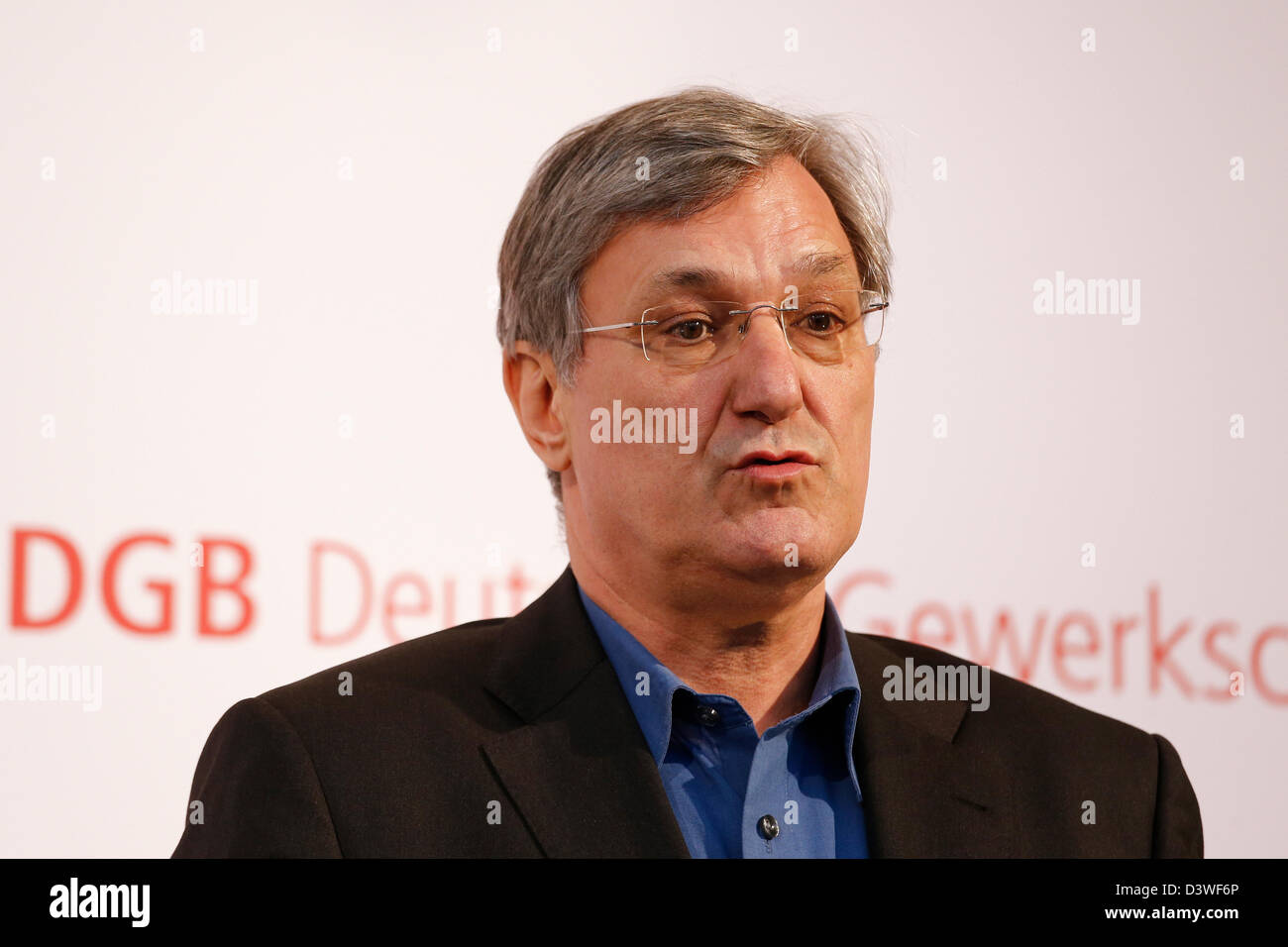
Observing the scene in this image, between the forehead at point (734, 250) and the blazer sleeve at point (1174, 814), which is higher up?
the forehead at point (734, 250)

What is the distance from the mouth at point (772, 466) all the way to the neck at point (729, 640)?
194mm

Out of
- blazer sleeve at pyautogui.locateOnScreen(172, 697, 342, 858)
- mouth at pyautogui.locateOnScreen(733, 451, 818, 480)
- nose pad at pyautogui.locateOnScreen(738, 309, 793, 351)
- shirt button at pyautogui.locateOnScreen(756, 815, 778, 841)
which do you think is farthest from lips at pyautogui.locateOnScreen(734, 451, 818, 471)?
blazer sleeve at pyautogui.locateOnScreen(172, 697, 342, 858)

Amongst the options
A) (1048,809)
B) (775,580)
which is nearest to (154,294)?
(775,580)

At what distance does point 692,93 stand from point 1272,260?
6.48 feet

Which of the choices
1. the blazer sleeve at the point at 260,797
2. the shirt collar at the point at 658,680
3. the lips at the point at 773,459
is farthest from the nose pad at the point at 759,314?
the blazer sleeve at the point at 260,797

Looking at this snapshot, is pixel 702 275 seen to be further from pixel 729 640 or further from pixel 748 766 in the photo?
pixel 748 766

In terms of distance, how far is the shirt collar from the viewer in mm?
1905

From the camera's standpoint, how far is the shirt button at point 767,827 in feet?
5.96

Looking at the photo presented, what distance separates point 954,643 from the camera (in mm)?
2947

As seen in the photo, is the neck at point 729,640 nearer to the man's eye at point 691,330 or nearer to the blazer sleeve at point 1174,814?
the man's eye at point 691,330

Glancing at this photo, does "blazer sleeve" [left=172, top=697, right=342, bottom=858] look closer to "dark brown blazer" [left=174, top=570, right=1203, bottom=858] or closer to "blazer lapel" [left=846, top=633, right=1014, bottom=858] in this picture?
"dark brown blazer" [left=174, top=570, right=1203, bottom=858]
